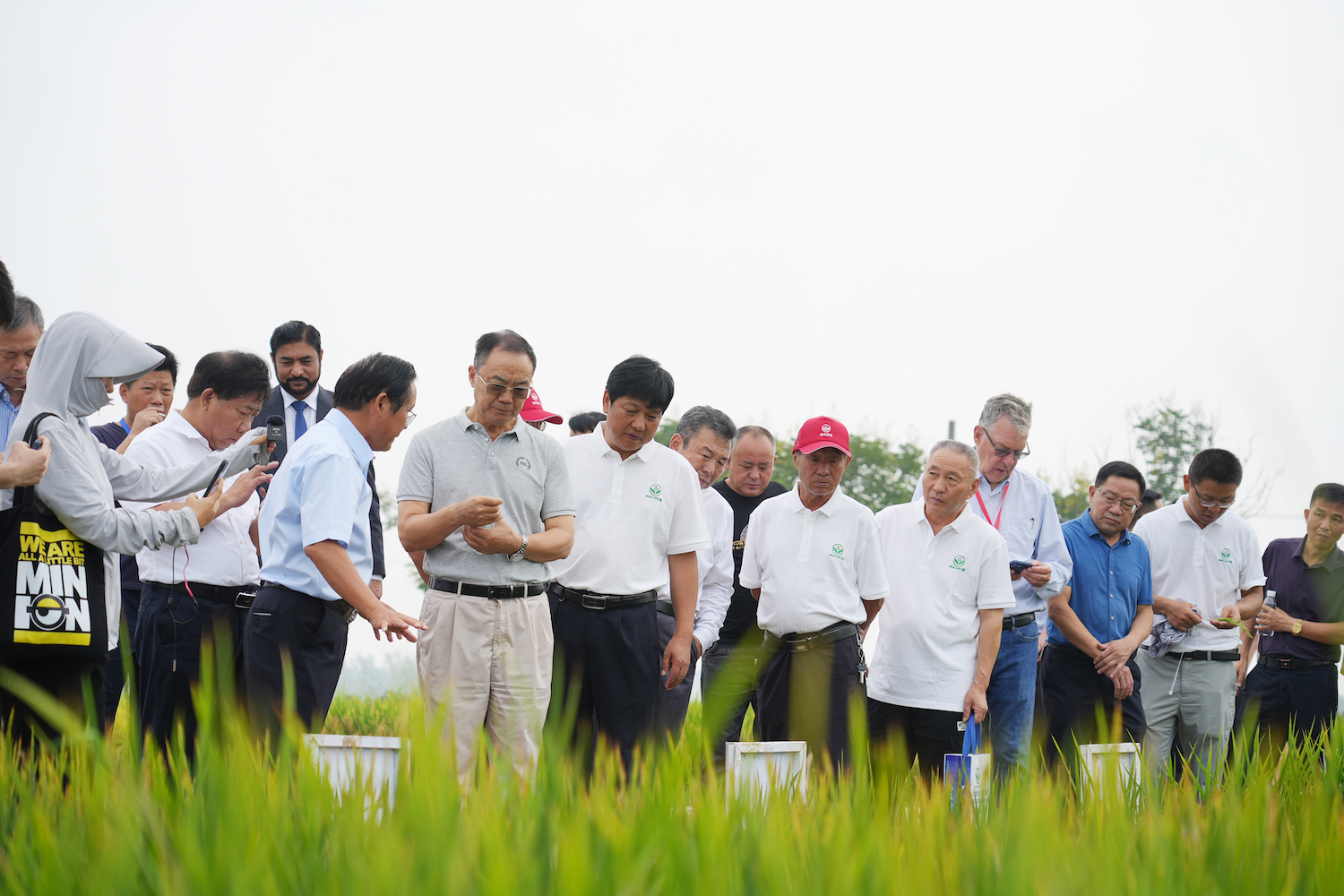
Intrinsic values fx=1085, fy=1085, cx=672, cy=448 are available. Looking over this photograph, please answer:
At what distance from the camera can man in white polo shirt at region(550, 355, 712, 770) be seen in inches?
175

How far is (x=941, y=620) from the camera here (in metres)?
5.00

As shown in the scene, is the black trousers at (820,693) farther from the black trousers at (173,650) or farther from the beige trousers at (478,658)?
the black trousers at (173,650)

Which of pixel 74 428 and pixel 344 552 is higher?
pixel 74 428

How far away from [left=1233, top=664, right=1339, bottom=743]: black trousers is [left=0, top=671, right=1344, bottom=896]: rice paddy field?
462 cm

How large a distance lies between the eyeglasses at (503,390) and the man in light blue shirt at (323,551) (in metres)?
0.31

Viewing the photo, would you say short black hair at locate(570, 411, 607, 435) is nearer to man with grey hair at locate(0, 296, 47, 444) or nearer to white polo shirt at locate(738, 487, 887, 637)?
white polo shirt at locate(738, 487, 887, 637)

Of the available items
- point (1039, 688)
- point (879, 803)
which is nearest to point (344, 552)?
point (879, 803)

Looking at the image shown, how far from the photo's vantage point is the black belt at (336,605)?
12.4 ft

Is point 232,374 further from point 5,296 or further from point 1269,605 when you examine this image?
point 1269,605

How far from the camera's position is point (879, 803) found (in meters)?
2.62

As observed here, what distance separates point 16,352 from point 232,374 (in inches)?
29.7

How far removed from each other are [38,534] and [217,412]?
1.24 m

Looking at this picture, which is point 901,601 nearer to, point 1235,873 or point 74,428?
point 1235,873

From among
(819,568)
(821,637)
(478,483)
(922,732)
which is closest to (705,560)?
(819,568)
